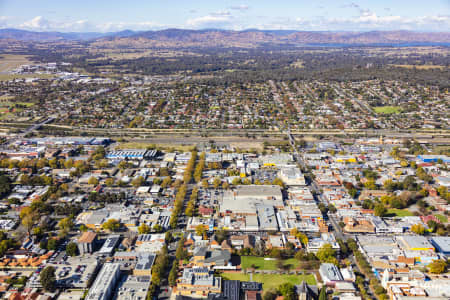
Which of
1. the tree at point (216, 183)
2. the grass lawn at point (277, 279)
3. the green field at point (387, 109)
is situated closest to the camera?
the grass lawn at point (277, 279)

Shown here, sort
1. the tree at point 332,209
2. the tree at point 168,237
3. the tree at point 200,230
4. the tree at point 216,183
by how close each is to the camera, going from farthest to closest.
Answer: the tree at point 216,183, the tree at point 332,209, the tree at point 200,230, the tree at point 168,237

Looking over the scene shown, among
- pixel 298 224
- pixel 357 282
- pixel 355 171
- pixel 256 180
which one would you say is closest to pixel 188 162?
pixel 256 180

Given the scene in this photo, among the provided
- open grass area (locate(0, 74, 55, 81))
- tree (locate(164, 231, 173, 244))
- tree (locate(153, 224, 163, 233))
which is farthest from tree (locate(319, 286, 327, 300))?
open grass area (locate(0, 74, 55, 81))

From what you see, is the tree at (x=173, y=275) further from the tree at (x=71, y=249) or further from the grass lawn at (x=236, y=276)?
the tree at (x=71, y=249)

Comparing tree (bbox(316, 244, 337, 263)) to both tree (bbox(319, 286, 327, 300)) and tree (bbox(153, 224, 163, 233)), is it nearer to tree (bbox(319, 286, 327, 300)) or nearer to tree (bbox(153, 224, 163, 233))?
tree (bbox(319, 286, 327, 300))

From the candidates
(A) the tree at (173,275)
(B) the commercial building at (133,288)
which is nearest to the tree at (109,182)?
(B) the commercial building at (133,288)

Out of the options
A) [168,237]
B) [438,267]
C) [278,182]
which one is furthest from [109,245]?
[438,267]
